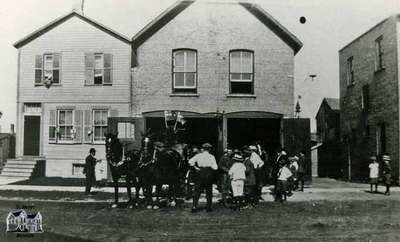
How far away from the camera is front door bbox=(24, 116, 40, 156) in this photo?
1602cm

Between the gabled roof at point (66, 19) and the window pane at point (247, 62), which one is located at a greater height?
the gabled roof at point (66, 19)

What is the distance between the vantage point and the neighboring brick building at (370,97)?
14031mm

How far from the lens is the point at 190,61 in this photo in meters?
13.9

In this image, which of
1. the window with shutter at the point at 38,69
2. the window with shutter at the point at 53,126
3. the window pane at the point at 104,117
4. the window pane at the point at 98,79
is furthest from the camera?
the window with shutter at the point at 38,69

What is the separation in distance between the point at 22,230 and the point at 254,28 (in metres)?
9.27

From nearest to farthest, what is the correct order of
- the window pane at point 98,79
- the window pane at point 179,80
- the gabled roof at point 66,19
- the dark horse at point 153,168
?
the dark horse at point 153,168 → the window pane at point 179,80 → the gabled roof at point 66,19 → the window pane at point 98,79

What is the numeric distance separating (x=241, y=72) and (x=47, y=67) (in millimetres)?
6177

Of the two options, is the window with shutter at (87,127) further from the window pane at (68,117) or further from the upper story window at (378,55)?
the upper story window at (378,55)

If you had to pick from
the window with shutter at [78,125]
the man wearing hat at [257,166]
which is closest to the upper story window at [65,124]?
the window with shutter at [78,125]

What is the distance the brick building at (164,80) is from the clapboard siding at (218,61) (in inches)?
1.1

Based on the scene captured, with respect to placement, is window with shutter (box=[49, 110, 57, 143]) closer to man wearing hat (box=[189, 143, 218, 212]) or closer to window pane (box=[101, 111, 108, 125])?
window pane (box=[101, 111, 108, 125])

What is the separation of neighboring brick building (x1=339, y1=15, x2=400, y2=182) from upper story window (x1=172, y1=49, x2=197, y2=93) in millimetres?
5667

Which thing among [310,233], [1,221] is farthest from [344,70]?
[1,221]

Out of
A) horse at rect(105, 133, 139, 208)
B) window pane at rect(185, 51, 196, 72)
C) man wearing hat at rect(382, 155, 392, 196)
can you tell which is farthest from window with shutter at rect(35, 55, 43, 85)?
man wearing hat at rect(382, 155, 392, 196)
